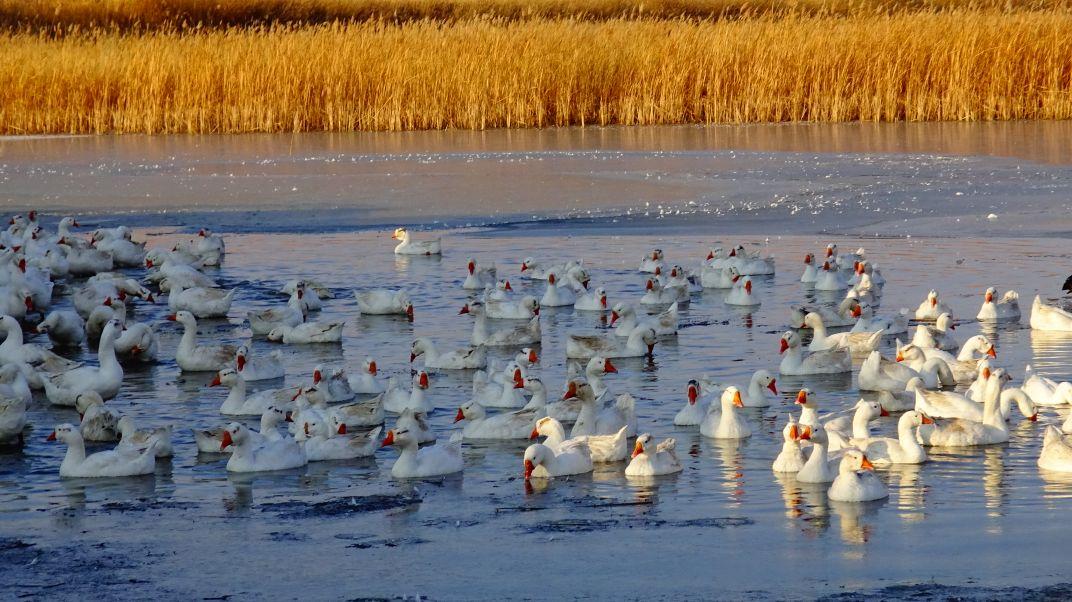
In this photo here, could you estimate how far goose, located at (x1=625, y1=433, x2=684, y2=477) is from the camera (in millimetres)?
9117

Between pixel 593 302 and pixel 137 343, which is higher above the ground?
pixel 593 302

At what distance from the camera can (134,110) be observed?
31.5 meters

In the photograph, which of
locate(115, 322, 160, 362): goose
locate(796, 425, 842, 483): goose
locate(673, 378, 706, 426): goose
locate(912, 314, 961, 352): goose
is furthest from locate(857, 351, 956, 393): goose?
locate(115, 322, 160, 362): goose

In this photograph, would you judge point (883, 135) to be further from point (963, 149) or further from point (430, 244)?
point (430, 244)

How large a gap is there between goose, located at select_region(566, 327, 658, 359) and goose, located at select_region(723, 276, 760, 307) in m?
2.06

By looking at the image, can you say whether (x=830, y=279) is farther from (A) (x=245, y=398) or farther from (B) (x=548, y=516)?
A: (B) (x=548, y=516)

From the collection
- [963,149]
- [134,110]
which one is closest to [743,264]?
[963,149]

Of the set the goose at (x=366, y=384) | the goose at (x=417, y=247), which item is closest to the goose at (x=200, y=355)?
the goose at (x=366, y=384)

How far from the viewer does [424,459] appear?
9320 mm

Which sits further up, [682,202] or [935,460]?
[682,202]

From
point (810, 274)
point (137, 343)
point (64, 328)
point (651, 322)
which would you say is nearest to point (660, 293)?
point (651, 322)

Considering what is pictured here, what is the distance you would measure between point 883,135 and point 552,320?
14574 millimetres

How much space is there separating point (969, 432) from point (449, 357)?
452 centimetres

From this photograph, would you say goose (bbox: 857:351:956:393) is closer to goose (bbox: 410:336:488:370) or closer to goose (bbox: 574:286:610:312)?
goose (bbox: 410:336:488:370)
